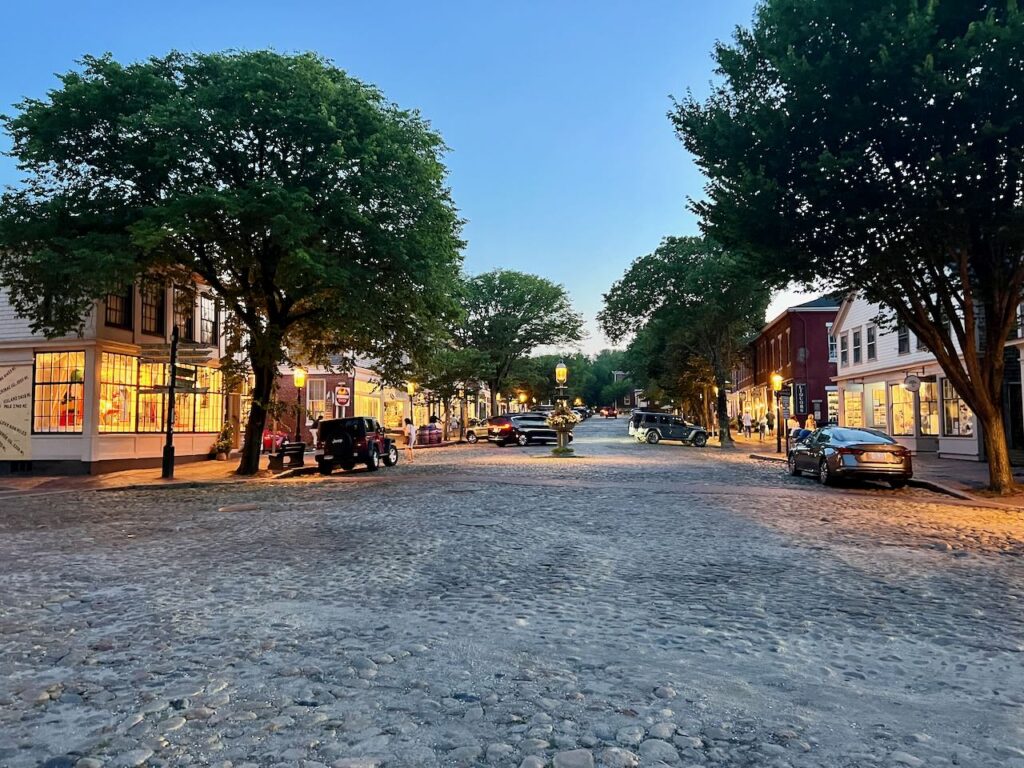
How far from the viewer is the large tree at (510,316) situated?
60125mm

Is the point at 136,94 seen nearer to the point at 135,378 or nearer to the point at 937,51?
the point at 135,378

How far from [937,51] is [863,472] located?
30.4 ft

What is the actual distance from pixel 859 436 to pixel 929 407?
14967 mm

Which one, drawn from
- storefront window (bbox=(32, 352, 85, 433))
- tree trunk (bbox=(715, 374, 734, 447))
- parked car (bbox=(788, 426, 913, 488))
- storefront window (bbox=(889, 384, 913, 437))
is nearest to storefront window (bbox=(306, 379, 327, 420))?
storefront window (bbox=(32, 352, 85, 433))

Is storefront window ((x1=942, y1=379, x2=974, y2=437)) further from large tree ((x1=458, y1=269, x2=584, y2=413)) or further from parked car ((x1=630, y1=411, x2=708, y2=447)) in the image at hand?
large tree ((x1=458, y1=269, x2=584, y2=413))

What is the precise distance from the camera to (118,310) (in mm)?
24656

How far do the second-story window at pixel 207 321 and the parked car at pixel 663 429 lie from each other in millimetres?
26006

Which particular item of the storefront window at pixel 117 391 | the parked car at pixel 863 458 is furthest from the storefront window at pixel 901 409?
the storefront window at pixel 117 391

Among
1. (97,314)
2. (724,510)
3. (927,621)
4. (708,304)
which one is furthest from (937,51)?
(708,304)

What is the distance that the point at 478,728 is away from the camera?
12.6 feet

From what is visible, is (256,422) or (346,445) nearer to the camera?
(256,422)

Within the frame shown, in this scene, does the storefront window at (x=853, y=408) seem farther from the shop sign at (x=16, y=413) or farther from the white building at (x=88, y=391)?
the shop sign at (x=16, y=413)

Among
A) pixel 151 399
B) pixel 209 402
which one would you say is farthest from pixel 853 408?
pixel 151 399

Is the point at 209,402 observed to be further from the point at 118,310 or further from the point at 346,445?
the point at 346,445
